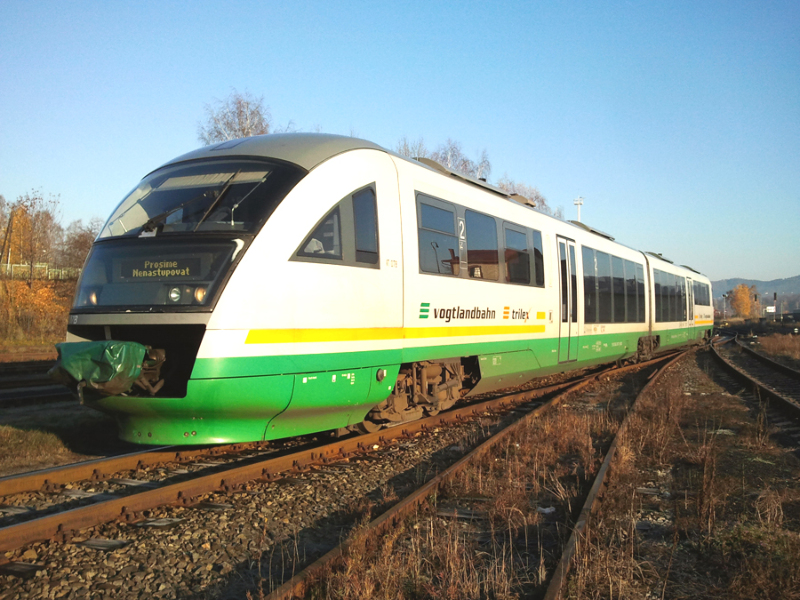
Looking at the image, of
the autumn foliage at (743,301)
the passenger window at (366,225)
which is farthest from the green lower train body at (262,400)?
the autumn foliage at (743,301)

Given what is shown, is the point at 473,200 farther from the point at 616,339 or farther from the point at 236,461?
the point at 616,339

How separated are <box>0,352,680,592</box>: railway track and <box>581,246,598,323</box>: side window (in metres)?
6.16

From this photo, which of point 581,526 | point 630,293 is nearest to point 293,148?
point 581,526

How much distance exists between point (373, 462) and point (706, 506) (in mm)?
3018

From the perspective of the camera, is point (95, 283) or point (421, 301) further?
point (421, 301)

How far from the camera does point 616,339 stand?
48.4ft

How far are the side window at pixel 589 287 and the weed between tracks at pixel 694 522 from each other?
4795 mm

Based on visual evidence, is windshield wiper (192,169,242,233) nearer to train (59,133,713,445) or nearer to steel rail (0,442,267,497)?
train (59,133,713,445)

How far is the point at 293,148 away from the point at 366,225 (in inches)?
41.8

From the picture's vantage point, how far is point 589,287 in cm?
1283

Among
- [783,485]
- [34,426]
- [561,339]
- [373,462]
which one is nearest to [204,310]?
[373,462]

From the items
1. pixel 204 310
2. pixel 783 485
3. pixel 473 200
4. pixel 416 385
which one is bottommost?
pixel 783 485

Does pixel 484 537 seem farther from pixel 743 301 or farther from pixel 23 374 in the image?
pixel 743 301

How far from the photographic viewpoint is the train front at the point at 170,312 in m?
5.23
